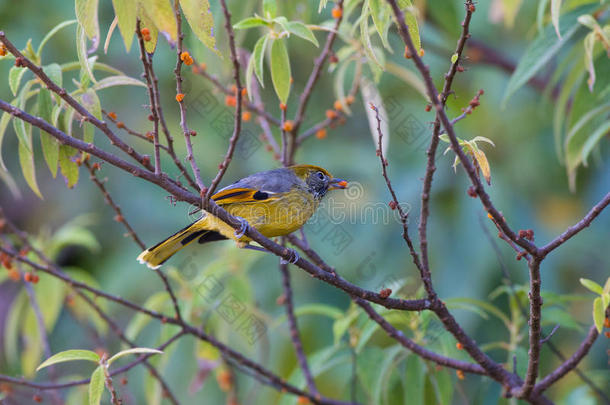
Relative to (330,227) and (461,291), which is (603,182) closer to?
(461,291)

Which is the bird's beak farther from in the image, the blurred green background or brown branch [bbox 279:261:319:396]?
brown branch [bbox 279:261:319:396]

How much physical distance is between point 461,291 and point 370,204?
110cm

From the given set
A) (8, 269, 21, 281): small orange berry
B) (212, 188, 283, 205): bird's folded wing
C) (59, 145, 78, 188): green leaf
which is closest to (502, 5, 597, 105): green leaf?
(212, 188, 283, 205): bird's folded wing

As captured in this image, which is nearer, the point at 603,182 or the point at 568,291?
the point at 603,182

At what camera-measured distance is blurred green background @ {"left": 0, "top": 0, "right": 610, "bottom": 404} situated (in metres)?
4.96

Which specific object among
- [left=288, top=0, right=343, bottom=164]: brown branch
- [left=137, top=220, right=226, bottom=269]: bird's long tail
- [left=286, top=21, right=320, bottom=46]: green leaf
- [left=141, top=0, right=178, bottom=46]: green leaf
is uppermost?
[left=288, top=0, right=343, bottom=164]: brown branch

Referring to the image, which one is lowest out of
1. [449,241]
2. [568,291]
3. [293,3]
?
[568,291]

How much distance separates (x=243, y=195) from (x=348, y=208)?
1947mm

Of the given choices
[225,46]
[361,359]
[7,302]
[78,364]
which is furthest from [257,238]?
[7,302]

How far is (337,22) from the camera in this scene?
343cm

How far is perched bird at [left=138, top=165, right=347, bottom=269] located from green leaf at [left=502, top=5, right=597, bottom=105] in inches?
54.1

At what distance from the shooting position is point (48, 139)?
2.79m

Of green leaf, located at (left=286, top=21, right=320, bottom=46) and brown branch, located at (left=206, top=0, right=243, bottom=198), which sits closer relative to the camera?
brown branch, located at (left=206, top=0, right=243, bottom=198)

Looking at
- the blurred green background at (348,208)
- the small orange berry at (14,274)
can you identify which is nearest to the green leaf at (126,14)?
the blurred green background at (348,208)
